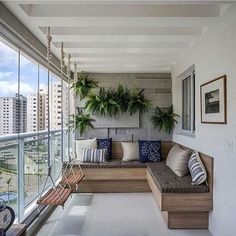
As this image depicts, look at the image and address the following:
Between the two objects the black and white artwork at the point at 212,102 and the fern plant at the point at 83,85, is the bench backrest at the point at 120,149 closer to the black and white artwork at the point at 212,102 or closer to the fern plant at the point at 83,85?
the fern plant at the point at 83,85

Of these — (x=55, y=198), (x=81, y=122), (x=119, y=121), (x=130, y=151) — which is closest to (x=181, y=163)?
(x=130, y=151)

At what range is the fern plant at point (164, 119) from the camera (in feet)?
20.4

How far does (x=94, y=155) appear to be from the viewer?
19.1ft

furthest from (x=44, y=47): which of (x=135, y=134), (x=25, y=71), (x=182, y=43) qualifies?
(x=135, y=134)

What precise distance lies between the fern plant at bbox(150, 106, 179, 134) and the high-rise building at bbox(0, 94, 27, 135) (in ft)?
10.9

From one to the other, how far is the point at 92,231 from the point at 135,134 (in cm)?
320

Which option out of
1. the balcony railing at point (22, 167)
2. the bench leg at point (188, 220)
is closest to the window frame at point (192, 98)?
the bench leg at point (188, 220)

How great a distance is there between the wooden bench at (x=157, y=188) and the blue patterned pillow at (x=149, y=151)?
292 millimetres

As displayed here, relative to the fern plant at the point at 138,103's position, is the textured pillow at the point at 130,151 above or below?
below

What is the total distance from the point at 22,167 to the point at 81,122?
112 inches

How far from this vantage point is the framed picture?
313cm

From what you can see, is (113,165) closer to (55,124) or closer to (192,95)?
(55,124)

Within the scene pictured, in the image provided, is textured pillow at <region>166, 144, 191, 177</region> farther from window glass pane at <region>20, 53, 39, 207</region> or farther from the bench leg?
window glass pane at <region>20, 53, 39, 207</region>

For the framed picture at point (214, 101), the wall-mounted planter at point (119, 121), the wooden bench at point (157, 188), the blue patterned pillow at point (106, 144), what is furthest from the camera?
the wall-mounted planter at point (119, 121)
